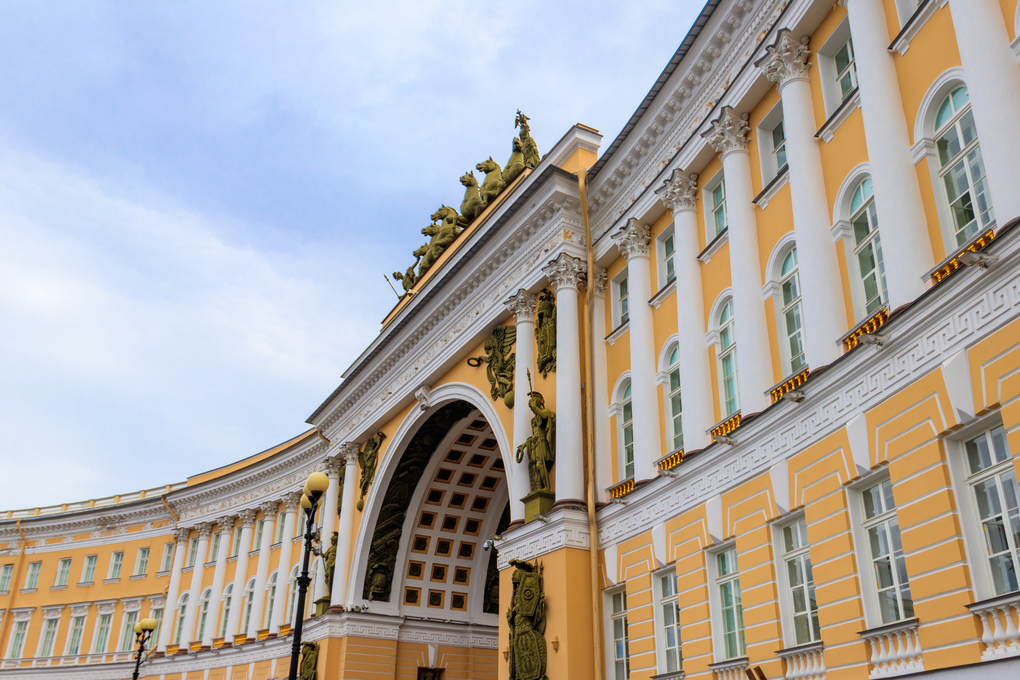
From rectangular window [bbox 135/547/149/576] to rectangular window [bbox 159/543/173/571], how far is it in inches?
40.4

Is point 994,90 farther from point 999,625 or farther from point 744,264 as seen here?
point 999,625

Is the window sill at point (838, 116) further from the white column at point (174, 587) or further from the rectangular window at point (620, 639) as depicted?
the white column at point (174, 587)

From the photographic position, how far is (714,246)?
1535 cm

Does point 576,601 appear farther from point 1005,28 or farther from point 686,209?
point 1005,28

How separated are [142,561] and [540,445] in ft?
100

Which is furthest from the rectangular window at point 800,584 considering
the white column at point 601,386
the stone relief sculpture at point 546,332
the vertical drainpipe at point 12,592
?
the vertical drainpipe at point 12,592

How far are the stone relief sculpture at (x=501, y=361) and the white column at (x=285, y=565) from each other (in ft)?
40.1

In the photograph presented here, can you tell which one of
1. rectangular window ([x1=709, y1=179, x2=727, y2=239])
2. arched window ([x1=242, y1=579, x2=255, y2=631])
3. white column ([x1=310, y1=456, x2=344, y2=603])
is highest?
rectangular window ([x1=709, y1=179, x2=727, y2=239])

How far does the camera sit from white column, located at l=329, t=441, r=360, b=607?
26.9 metres

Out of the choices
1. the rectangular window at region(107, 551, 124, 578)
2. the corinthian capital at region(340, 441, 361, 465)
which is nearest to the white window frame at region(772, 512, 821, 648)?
the corinthian capital at region(340, 441, 361, 465)

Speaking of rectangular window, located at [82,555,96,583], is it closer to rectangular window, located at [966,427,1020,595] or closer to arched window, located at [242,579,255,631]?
arched window, located at [242,579,255,631]

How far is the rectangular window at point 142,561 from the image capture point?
41.3 meters

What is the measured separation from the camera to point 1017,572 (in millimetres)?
8258

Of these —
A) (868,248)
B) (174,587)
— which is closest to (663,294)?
(868,248)
